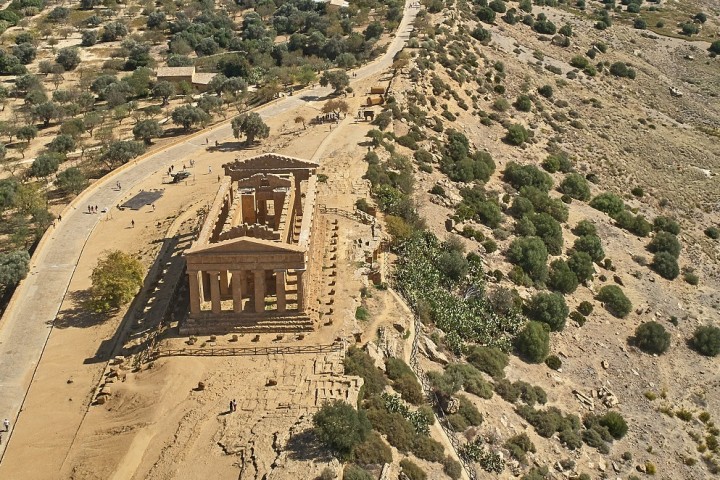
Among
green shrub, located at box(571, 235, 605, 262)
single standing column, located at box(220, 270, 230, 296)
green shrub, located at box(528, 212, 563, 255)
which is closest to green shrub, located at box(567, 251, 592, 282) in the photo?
green shrub, located at box(528, 212, 563, 255)

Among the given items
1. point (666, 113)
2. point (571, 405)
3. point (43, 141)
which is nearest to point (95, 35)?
point (43, 141)

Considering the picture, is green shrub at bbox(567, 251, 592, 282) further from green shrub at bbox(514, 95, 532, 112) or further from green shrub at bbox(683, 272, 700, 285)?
green shrub at bbox(514, 95, 532, 112)

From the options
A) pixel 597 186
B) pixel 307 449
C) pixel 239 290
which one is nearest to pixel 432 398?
pixel 307 449

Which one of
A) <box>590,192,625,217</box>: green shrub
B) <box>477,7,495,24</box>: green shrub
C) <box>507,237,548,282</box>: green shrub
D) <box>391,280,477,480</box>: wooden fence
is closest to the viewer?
<box>391,280,477,480</box>: wooden fence

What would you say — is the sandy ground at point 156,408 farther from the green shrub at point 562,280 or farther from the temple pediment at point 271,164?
the green shrub at point 562,280

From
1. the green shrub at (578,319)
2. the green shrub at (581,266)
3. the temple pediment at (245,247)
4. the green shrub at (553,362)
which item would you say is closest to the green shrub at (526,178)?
the green shrub at (581,266)

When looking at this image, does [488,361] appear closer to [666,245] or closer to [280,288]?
[280,288]

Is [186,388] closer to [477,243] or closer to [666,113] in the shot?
[477,243]
